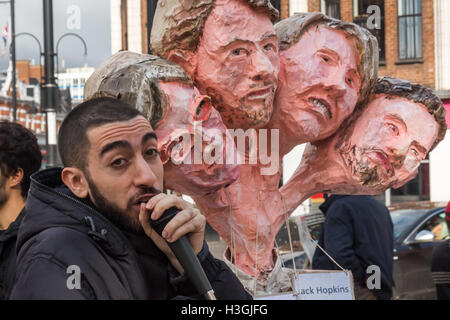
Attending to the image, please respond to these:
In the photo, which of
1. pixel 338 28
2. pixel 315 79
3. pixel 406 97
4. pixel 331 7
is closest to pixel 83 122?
pixel 315 79

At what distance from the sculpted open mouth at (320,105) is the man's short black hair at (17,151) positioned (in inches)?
45.8

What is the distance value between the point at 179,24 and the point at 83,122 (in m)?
0.89

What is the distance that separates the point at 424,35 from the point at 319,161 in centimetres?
1114

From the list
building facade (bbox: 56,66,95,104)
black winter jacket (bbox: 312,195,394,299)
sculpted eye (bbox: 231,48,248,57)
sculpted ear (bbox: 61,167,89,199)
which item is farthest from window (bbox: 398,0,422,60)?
sculpted ear (bbox: 61,167,89,199)

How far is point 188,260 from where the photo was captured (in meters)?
1.26

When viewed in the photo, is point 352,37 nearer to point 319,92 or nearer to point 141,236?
point 319,92

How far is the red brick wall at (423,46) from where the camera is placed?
12844 mm

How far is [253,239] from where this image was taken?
2.64 metres

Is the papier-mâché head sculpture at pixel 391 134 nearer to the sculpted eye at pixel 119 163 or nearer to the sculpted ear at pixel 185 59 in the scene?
the sculpted ear at pixel 185 59

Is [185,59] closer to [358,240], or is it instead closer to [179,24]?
[179,24]

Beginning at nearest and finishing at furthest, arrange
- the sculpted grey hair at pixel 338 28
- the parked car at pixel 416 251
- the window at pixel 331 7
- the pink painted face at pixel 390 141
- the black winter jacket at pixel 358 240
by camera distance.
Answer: the sculpted grey hair at pixel 338 28 < the pink painted face at pixel 390 141 < the black winter jacket at pixel 358 240 < the parked car at pixel 416 251 < the window at pixel 331 7

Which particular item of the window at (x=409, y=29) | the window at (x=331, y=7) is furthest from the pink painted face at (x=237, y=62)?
the window at (x=409, y=29)

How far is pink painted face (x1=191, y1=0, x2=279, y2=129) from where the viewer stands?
219 cm

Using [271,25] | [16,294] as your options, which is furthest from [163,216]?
[271,25]
